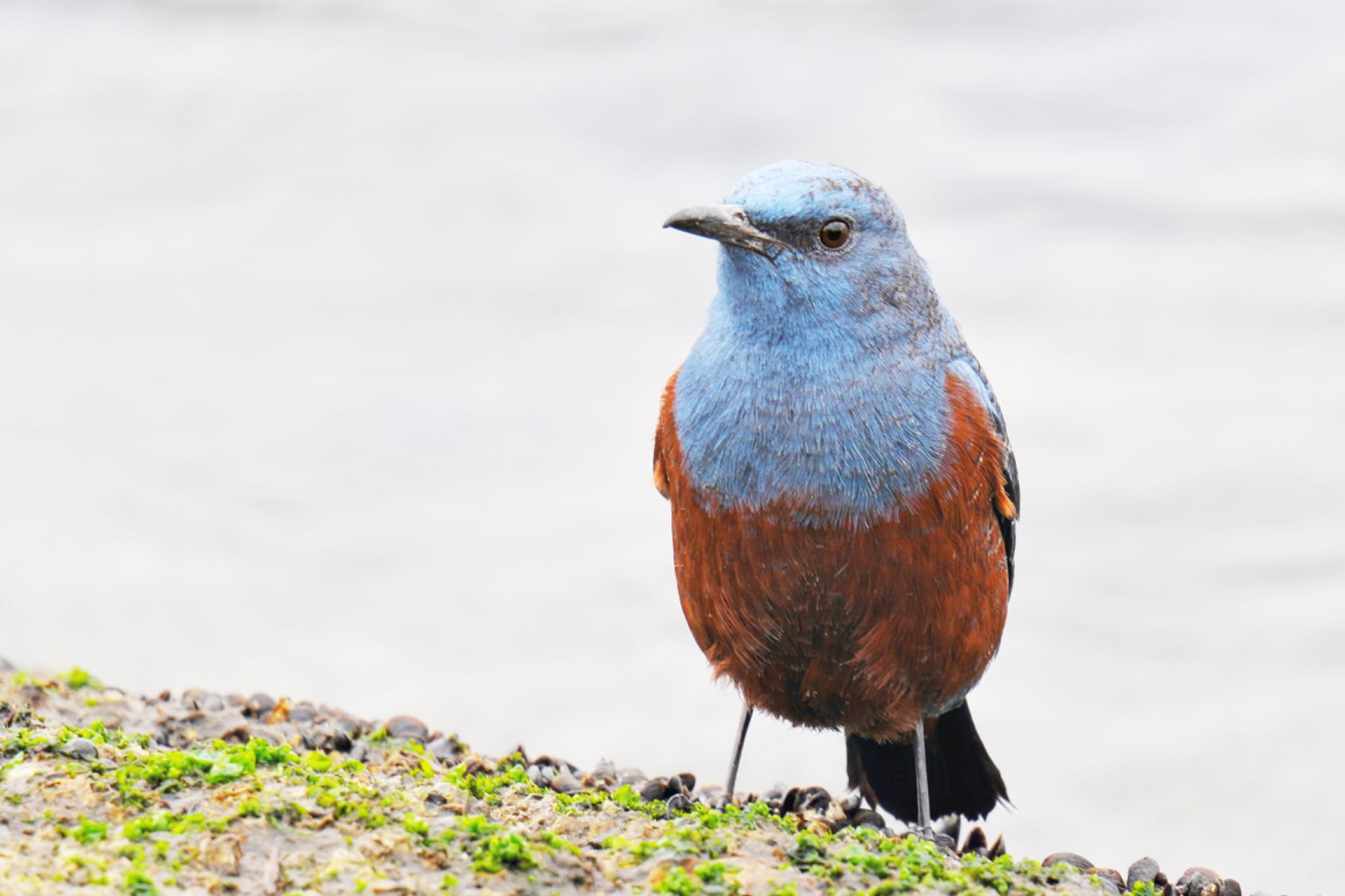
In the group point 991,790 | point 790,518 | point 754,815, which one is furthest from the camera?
point 991,790

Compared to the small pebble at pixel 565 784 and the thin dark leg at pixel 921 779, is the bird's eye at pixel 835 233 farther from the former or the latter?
the small pebble at pixel 565 784

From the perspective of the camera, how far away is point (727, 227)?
A: 16.3 feet

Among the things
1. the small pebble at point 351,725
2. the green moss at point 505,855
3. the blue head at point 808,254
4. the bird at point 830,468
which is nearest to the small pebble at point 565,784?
the bird at point 830,468

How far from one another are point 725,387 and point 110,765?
2.28 meters

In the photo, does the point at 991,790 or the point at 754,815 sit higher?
the point at 991,790

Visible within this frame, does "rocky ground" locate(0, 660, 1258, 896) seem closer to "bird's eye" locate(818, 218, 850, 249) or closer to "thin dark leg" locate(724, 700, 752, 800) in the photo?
"thin dark leg" locate(724, 700, 752, 800)

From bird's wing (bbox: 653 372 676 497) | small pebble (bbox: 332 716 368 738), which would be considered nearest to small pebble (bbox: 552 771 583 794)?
small pebble (bbox: 332 716 368 738)

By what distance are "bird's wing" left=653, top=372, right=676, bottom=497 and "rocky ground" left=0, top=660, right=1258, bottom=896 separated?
122 centimetres

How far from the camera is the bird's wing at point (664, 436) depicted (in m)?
5.37

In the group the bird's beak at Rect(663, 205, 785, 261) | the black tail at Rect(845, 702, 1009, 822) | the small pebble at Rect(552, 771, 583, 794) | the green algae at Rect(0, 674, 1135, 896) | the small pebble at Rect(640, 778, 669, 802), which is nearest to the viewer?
the green algae at Rect(0, 674, 1135, 896)

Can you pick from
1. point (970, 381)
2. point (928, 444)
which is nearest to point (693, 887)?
point (928, 444)

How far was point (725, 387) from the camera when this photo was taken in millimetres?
5141

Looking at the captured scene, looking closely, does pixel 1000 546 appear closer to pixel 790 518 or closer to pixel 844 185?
pixel 790 518

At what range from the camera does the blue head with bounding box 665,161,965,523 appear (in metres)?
4.97
